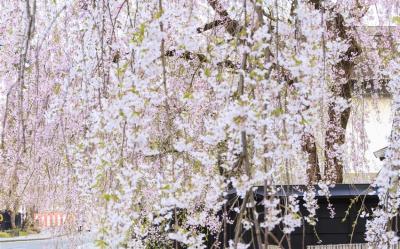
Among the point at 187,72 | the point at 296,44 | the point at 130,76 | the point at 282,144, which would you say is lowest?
the point at 282,144

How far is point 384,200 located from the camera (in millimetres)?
3031

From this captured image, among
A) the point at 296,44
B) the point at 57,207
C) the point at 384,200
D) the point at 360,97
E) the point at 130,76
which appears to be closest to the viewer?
the point at 130,76

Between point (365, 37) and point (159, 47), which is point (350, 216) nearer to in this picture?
point (365, 37)

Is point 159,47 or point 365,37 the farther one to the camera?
point 365,37

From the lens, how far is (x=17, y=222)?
2538 cm

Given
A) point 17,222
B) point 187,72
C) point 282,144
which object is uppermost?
point 187,72

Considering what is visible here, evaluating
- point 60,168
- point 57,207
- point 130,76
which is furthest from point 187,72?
point 130,76

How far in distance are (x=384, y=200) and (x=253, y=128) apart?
1364 mm

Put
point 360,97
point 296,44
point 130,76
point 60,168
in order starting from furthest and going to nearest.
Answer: point 360,97 → point 60,168 → point 296,44 → point 130,76

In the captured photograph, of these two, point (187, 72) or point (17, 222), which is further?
point (17, 222)

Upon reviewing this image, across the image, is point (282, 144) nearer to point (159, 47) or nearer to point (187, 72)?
point (159, 47)

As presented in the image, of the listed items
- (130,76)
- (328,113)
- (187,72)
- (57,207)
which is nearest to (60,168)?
(57,207)

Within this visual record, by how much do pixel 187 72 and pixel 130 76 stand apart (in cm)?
367

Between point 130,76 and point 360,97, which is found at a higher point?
point 360,97
